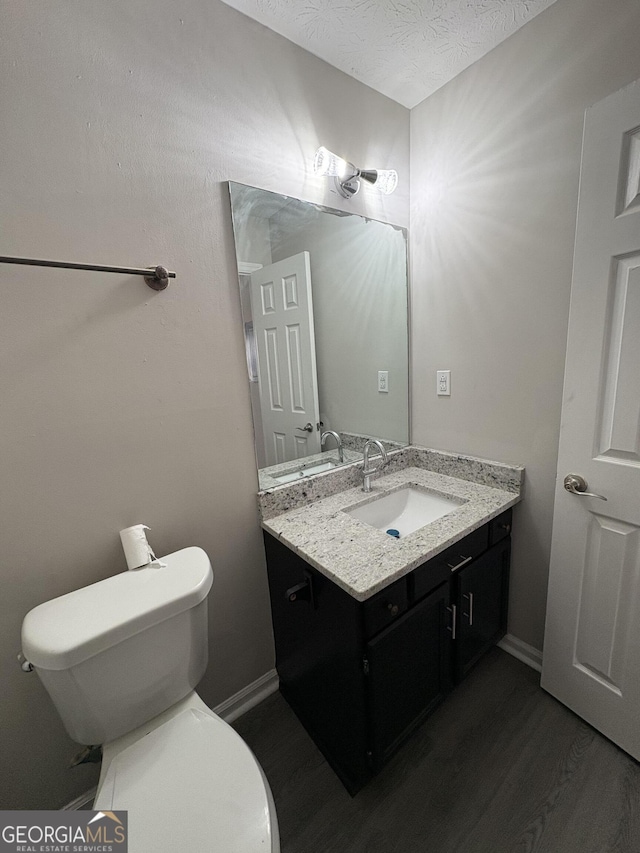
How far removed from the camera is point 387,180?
1.44 meters

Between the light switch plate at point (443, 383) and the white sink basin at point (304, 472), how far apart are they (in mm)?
606

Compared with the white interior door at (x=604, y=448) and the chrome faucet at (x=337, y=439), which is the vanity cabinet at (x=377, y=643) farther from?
the chrome faucet at (x=337, y=439)

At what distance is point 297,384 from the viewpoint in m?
1.45

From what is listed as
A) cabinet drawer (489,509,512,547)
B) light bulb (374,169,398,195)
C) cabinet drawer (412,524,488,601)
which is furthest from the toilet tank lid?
light bulb (374,169,398,195)

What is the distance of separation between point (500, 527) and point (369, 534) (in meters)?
0.59

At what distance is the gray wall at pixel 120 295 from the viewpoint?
86 centimetres

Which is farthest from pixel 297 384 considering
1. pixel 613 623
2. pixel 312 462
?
pixel 613 623

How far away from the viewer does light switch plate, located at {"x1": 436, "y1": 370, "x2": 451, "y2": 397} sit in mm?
1608

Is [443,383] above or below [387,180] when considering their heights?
below

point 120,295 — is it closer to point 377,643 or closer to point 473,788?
point 377,643

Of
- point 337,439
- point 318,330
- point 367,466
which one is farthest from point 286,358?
point 367,466

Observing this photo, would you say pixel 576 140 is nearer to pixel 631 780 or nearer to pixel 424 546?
pixel 424 546

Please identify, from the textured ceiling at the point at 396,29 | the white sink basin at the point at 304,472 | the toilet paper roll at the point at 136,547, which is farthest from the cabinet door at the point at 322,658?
the textured ceiling at the point at 396,29

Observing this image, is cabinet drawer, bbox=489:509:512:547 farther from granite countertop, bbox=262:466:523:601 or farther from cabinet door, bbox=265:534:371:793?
cabinet door, bbox=265:534:371:793
